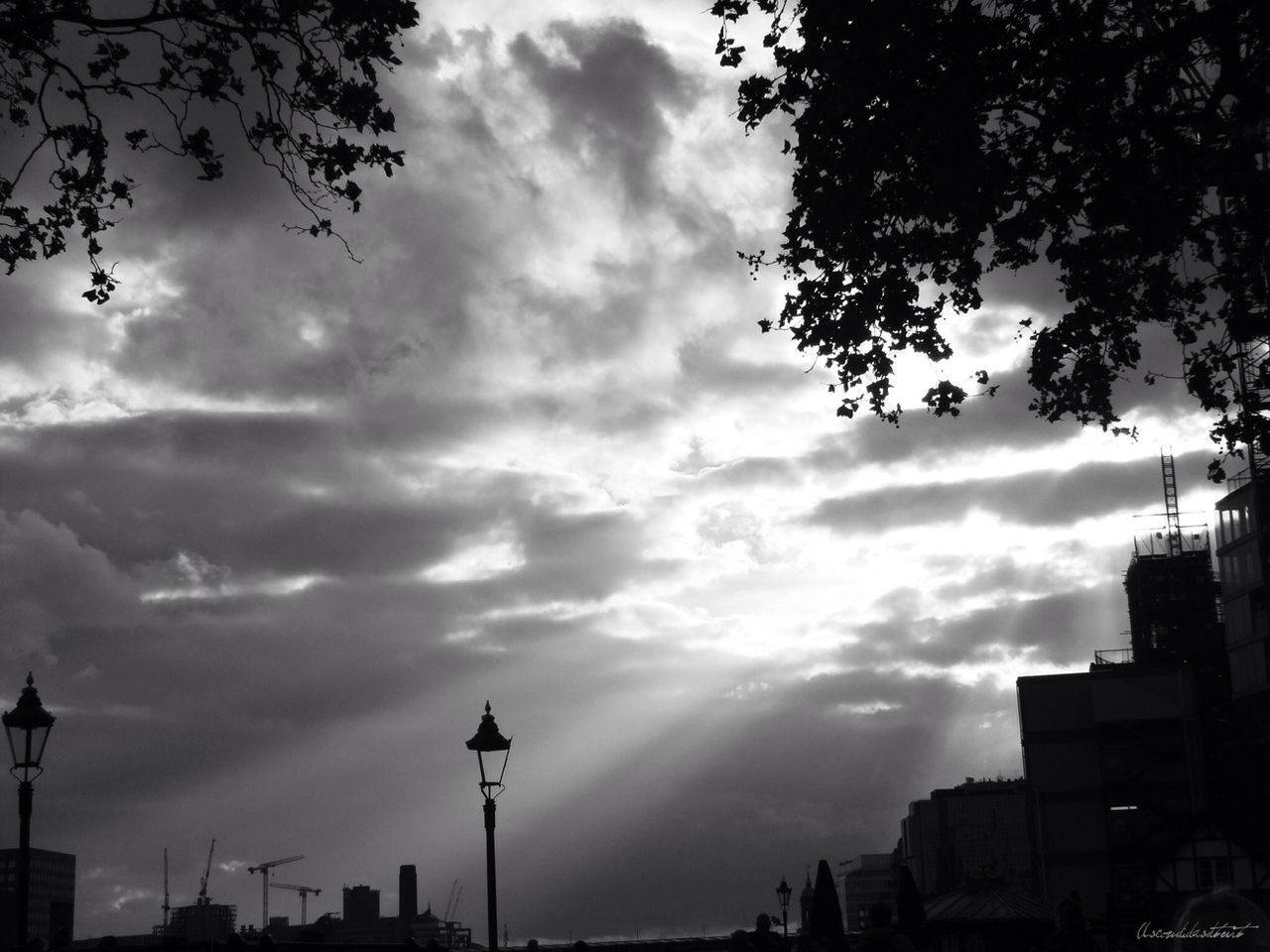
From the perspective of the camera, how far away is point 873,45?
1274cm

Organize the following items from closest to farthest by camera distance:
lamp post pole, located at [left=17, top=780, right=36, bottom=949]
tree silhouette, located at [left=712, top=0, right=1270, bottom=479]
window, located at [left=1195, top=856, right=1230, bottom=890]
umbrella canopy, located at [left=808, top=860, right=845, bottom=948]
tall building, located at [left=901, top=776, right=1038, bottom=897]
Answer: tree silhouette, located at [left=712, top=0, right=1270, bottom=479]
lamp post pole, located at [left=17, top=780, right=36, bottom=949]
umbrella canopy, located at [left=808, top=860, right=845, bottom=948]
window, located at [left=1195, top=856, right=1230, bottom=890]
tall building, located at [left=901, top=776, right=1038, bottom=897]

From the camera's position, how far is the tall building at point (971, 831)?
170375 millimetres

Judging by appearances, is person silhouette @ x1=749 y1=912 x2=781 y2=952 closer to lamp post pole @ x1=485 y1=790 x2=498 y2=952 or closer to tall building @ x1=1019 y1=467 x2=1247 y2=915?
lamp post pole @ x1=485 y1=790 x2=498 y2=952

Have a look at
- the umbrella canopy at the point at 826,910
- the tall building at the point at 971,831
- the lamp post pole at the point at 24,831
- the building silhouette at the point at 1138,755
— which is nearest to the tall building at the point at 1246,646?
the building silhouette at the point at 1138,755

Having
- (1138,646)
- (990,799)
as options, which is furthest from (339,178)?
(990,799)

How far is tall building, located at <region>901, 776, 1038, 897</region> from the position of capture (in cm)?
17038

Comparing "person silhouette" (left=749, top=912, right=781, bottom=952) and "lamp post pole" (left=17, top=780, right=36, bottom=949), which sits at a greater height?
"lamp post pole" (left=17, top=780, right=36, bottom=949)

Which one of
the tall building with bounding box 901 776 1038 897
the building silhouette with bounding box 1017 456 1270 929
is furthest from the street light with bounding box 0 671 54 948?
the tall building with bounding box 901 776 1038 897

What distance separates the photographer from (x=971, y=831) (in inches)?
6934

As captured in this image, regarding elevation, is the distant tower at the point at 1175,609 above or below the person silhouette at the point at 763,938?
above

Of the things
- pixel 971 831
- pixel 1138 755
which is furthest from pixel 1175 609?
pixel 971 831

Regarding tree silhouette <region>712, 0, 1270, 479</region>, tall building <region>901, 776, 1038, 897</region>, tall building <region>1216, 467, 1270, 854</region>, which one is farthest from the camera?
tall building <region>901, 776, 1038, 897</region>

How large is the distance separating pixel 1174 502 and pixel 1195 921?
131921 millimetres

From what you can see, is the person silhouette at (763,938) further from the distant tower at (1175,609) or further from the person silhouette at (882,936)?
the distant tower at (1175,609)
